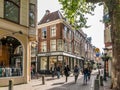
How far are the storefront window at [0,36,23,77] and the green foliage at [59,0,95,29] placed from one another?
5.31 m

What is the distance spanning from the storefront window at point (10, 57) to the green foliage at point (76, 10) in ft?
17.4

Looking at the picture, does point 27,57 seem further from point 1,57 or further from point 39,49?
point 39,49

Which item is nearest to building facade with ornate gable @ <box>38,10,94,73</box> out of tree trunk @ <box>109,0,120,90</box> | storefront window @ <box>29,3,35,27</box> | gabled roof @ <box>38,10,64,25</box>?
gabled roof @ <box>38,10,64,25</box>

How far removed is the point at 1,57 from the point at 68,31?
29.3 metres

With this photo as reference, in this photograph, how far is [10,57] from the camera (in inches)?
758

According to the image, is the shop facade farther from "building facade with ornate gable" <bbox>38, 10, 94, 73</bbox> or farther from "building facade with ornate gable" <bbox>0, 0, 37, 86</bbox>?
"building facade with ornate gable" <bbox>0, 0, 37, 86</bbox>

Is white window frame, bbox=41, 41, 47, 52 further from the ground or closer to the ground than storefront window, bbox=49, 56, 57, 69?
further from the ground

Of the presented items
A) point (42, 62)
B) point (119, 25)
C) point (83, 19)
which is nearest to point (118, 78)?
point (119, 25)

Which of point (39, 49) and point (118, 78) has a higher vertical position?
point (39, 49)

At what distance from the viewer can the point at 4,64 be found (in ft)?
60.8

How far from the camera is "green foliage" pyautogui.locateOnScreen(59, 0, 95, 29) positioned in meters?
15.7

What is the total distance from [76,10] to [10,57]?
6636mm

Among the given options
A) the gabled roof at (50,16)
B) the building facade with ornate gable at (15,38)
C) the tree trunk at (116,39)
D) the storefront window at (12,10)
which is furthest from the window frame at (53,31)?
the tree trunk at (116,39)

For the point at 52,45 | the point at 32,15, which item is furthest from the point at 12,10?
the point at 52,45
